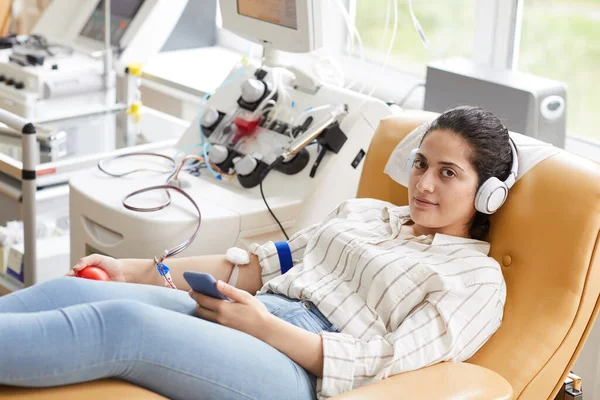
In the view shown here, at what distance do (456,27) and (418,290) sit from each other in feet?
6.05

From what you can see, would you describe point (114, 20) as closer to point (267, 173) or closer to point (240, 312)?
point (267, 173)

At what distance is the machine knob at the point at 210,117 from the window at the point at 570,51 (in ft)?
3.89

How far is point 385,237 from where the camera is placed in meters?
1.82

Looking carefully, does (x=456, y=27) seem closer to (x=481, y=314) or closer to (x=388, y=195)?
(x=388, y=195)

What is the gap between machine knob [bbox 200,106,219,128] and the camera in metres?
2.54

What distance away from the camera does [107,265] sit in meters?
1.83

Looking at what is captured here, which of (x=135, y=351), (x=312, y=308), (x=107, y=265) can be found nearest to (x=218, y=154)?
(x=107, y=265)

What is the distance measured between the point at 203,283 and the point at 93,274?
0.32 meters

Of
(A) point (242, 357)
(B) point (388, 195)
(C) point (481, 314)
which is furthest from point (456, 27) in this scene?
(A) point (242, 357)

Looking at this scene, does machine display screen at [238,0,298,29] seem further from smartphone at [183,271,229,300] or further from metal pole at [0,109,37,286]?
smartphone at [183,271,229,300]

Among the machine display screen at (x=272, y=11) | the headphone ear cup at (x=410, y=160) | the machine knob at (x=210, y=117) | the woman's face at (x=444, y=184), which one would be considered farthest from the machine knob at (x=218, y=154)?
the woman's face at (x=444, y=184)

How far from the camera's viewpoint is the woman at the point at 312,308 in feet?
4.58

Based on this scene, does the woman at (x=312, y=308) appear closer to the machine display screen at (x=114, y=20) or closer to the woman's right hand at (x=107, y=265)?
the woman's right hand at (x=107, y=265)

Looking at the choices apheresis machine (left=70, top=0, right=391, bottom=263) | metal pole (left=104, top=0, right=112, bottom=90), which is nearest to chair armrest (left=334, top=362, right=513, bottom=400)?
apheresis machine (left=70, top=0, right=391, bottom=263)
